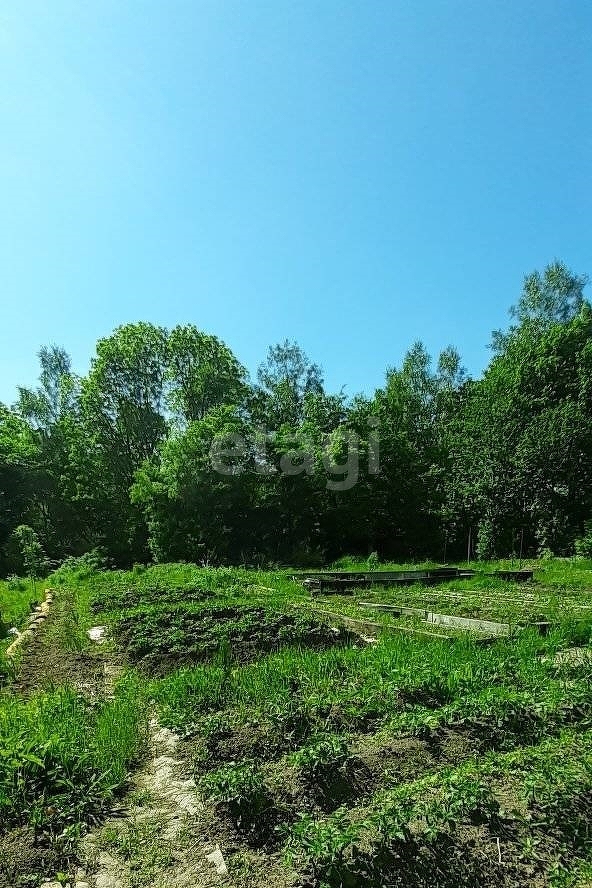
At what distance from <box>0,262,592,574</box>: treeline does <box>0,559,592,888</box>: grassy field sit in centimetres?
1236

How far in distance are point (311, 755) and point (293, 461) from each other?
1716 cm

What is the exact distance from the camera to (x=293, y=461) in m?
20.3

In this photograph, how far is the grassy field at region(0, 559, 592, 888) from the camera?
249 centimetres

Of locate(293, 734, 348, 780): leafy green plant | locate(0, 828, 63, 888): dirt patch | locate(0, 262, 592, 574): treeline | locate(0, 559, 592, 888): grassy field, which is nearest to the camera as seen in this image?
locate(0, 828, 63, 888): dirt patch

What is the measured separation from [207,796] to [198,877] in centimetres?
55

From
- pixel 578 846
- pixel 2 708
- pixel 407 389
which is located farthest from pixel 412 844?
pixel 407 389

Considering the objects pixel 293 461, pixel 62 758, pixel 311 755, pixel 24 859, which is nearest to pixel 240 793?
pixel 311 755

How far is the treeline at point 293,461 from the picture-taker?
61.8ft

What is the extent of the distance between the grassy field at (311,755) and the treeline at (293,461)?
40.5 ft

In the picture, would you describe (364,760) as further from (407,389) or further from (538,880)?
(407,389)

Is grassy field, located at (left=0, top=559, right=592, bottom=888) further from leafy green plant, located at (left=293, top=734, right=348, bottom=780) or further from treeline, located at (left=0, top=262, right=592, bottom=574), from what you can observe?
treeline, located at (left=0, top=262, right=592, bottom=574)

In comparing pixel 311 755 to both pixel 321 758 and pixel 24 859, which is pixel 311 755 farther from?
pixel 24 859

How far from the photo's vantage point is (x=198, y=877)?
240 cm

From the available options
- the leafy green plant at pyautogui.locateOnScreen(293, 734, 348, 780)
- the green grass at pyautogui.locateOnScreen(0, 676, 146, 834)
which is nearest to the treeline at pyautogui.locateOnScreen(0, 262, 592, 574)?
the green grass at pyautogui.locateOnScreen(0, 676, 146, 834)
